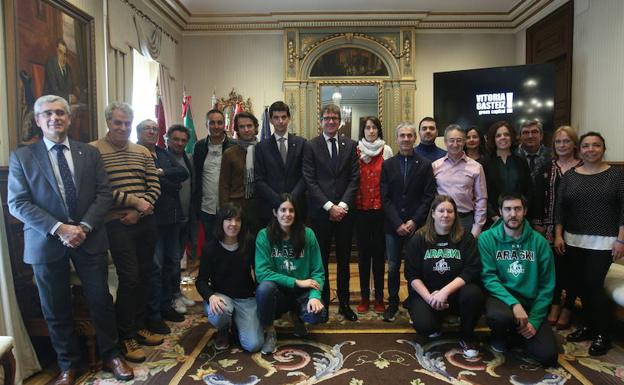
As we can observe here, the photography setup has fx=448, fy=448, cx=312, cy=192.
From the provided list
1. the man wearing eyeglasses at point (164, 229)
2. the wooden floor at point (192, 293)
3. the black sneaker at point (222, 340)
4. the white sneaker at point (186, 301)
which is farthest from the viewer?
the white sneaker at point (186, 301)

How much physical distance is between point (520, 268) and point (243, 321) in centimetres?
164

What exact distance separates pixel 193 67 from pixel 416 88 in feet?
10.8

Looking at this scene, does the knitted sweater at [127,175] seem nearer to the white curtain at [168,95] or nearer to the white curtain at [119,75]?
the white curtain at [119,75]

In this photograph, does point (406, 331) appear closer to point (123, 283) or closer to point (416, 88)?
point (123, 283)

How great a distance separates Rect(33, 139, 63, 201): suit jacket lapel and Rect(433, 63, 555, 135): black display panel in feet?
16.2

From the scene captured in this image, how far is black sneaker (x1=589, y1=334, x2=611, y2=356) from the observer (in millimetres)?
2559

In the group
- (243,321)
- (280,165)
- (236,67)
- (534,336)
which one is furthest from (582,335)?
(236,67)

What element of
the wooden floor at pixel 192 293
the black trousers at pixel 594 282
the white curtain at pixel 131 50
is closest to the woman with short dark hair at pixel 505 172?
the black trousers at pixel 594 282

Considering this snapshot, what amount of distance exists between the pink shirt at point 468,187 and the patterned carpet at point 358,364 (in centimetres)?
80

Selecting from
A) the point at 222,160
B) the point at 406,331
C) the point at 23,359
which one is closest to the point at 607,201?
the point at 406,331

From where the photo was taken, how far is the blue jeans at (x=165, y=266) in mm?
2957

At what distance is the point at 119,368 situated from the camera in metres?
2.30

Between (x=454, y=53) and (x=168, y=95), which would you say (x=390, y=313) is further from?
(x=454, y=53)

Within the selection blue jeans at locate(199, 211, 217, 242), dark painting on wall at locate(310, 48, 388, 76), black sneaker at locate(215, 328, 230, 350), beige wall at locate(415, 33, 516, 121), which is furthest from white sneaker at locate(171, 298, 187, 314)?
beige wall at locate(415, 33, 516, 121)
